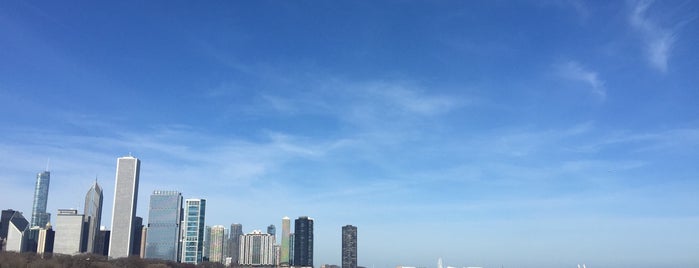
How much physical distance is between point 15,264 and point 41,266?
8.95 m

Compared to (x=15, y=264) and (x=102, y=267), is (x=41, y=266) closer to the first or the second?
(x=15, y=264)

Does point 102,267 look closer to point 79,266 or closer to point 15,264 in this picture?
point 79,266

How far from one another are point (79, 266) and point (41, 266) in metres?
16.6

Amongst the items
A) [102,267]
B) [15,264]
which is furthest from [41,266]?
[102,267]

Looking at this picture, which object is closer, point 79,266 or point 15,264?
point 15,264

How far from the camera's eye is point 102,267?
654ft

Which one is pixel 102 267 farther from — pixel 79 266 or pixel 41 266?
pixel 41 266

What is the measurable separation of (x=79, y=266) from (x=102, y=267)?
10.2m

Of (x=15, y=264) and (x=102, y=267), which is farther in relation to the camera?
(x=102, y=267)

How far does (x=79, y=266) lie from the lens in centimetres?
19000

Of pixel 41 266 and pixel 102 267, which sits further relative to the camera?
pixel 102 267

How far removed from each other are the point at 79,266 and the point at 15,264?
63.1 ft

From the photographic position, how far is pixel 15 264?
176m

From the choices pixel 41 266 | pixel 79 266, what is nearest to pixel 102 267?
pixel 79 266
